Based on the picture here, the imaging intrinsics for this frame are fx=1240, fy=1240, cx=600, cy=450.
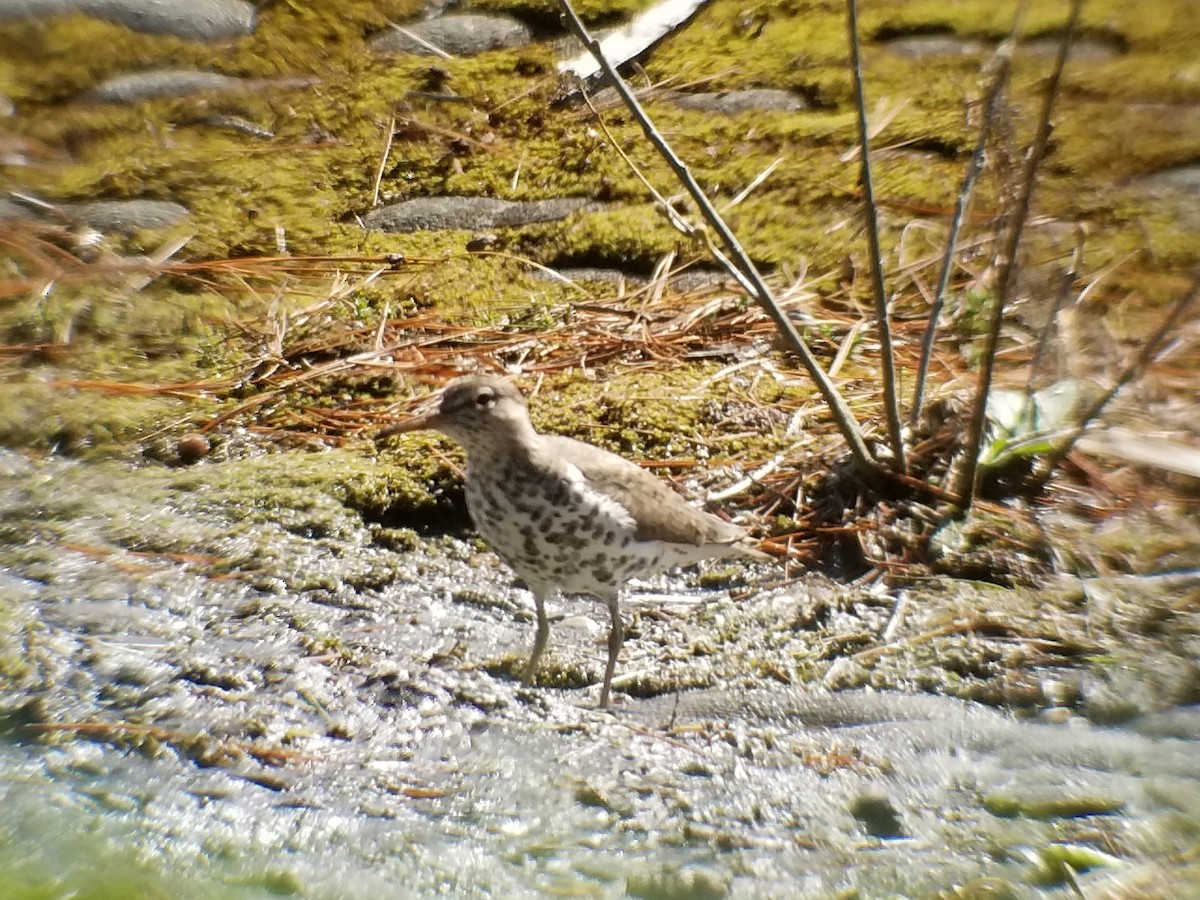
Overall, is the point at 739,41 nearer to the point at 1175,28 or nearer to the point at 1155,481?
the point at 1175,28

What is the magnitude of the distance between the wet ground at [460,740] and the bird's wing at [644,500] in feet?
0.93

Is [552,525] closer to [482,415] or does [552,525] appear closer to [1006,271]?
[482,415]

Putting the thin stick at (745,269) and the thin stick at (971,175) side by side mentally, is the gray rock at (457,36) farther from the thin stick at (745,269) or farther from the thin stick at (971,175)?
the thin stick at (971,175)

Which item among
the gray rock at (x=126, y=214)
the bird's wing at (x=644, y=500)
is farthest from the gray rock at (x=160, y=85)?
the bird's wing at (x=644, y=500)

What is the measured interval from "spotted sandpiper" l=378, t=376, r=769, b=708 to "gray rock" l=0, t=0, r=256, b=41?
404 cm

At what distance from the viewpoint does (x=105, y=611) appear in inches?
140

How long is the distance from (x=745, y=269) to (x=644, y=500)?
82 centimetres

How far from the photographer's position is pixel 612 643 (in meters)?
3.74

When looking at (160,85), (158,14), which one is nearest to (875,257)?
(160,85)

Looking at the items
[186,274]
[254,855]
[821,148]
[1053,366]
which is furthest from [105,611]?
[821,148]

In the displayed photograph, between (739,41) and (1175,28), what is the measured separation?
240 centimetres

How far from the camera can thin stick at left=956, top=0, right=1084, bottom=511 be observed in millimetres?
3246

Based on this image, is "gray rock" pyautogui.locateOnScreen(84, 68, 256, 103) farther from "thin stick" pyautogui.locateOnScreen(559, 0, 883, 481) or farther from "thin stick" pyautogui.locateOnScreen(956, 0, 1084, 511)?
"thin stick" pyautogui.locateOnScreen(956, 0, 1084, 511)

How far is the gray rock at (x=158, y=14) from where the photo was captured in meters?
6.77
